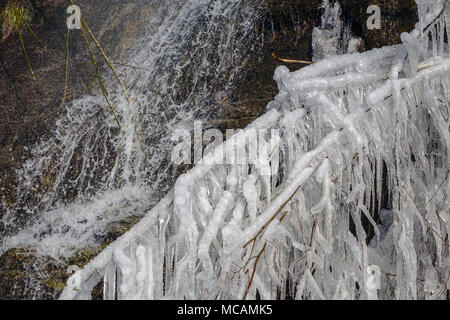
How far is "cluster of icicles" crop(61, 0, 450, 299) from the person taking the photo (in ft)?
5.29

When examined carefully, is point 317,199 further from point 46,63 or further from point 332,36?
point 46,63

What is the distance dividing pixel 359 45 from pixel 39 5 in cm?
415

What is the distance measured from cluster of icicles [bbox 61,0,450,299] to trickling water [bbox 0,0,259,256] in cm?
178

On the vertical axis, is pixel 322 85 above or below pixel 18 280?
above

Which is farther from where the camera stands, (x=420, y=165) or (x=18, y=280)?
(x=18, y=280)

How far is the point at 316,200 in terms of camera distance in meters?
1.77

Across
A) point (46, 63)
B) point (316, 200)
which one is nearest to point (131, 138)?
point (46, 63)

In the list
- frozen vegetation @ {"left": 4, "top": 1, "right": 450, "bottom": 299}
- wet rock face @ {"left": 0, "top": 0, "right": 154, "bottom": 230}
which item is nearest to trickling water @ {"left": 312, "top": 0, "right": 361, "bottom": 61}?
frozen vegetation @ {"left": 4, "top": 1, "right": 450, "bottom": 299}

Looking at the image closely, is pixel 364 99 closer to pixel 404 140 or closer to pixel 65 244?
pixel 404 140

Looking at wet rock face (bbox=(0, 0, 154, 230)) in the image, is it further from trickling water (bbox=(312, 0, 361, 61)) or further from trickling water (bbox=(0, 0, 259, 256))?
trickling water (bbox=(312, 0, 361, 61))

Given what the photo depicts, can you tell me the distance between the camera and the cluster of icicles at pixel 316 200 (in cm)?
161

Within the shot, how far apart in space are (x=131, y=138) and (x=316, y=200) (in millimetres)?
2515
